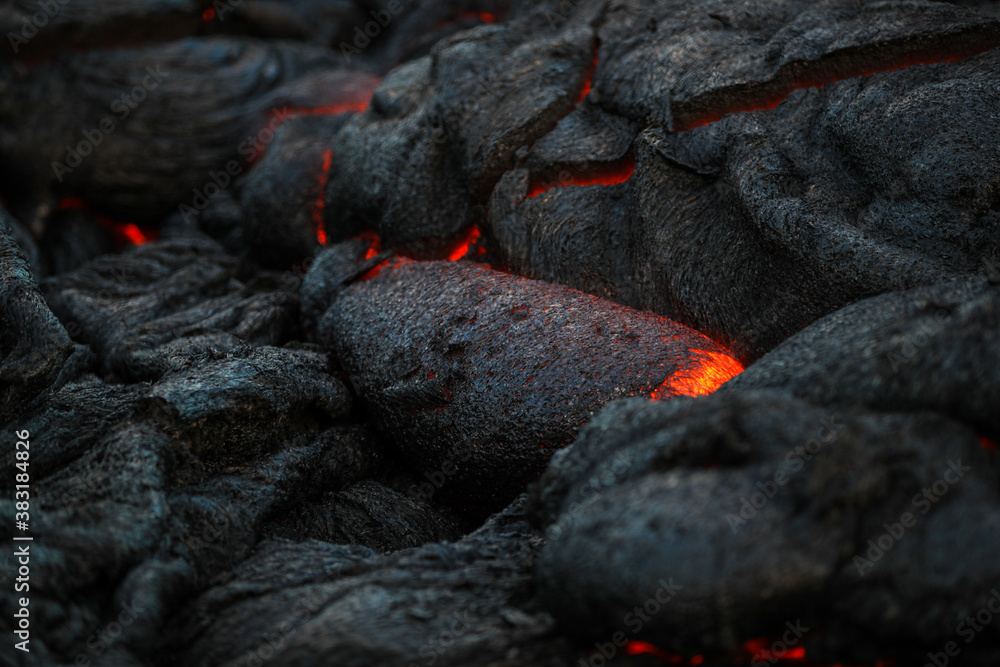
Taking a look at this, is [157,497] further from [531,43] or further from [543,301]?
[531,43]

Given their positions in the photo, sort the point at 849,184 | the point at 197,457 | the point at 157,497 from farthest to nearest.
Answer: the point at 849,184
the point at 197,457
the point at 157,497

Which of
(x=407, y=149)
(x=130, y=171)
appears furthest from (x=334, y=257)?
(x=130, y=171)

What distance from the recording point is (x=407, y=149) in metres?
5.78

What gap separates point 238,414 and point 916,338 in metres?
3.33

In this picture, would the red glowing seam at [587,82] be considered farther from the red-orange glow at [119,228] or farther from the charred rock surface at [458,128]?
the red-orange glow at [119,228]

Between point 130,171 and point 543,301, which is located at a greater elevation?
point 130,171

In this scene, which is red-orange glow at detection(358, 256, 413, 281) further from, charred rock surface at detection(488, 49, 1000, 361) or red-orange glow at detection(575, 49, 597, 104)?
red-orange glow at detection(575, 49, 597, 104)

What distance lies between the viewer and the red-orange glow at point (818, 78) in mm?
4184

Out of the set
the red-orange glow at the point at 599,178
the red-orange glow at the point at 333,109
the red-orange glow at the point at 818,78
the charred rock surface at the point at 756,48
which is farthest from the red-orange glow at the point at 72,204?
the red-orange glow at the point at 818,78

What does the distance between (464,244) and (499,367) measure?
5.63 ft

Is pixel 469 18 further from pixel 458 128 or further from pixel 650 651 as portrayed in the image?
pixel 650 651

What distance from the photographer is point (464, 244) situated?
18.3 ft

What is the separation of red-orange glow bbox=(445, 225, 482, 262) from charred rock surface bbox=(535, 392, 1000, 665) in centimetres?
320

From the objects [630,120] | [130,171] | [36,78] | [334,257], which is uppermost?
[36,78]
